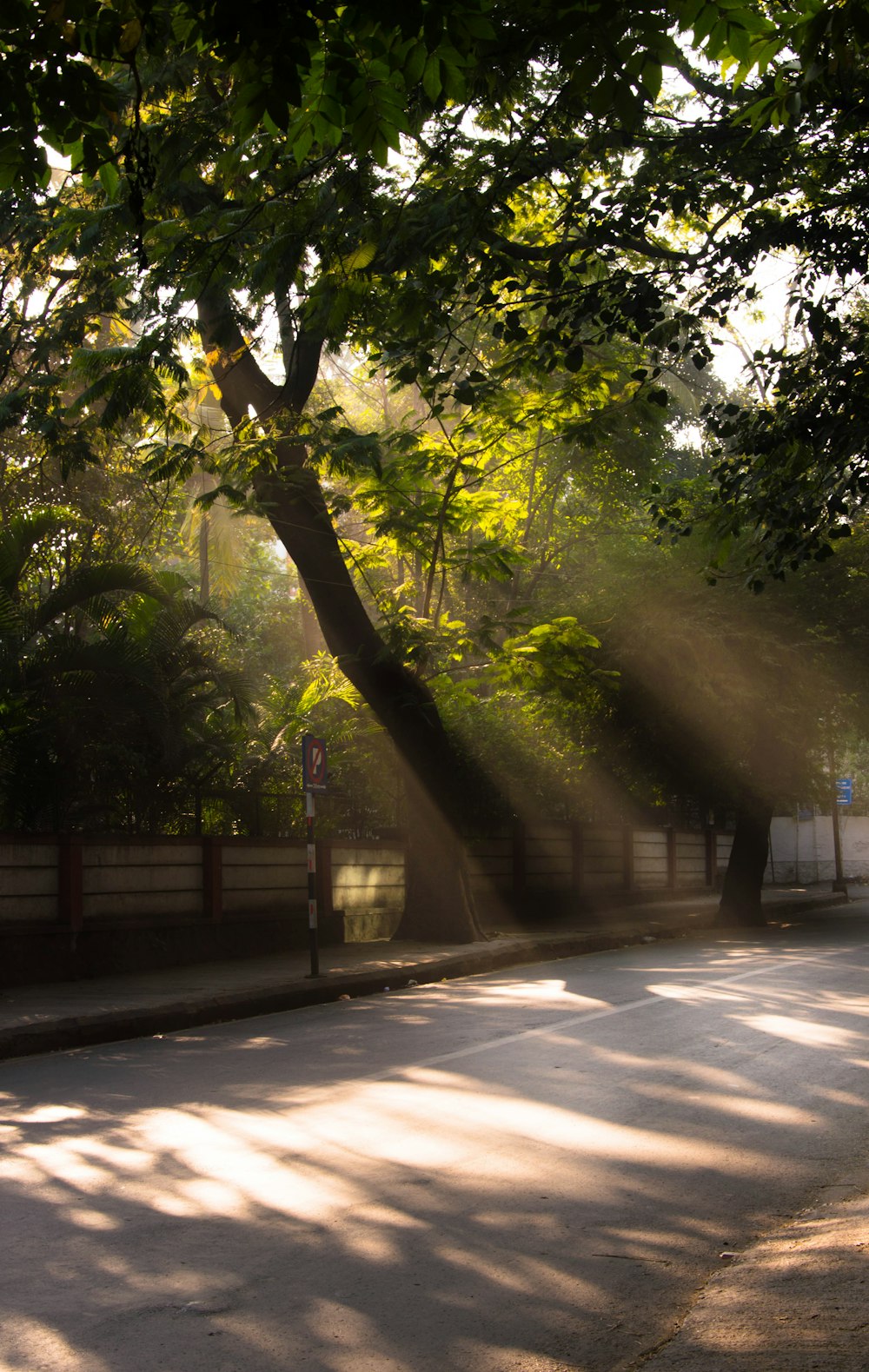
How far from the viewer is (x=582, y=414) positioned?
13.9 metres

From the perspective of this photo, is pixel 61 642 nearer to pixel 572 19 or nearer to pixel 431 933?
pixel 431 933

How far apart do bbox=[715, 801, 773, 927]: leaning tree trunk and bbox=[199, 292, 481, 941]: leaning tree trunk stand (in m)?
7.74

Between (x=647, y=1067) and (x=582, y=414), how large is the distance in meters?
7.46

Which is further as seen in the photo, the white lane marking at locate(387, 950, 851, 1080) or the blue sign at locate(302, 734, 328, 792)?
the blue sign at locate(302, 734, 328, 792)

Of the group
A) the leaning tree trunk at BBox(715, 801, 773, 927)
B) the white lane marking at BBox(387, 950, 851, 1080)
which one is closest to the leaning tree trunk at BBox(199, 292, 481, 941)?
the white lane marking at BBox(387, 950, 851, 1080)

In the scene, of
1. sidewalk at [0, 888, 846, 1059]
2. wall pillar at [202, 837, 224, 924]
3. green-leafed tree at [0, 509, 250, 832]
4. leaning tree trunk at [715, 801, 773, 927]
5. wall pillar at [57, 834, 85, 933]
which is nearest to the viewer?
sidewalk at [0, 888, 846, 1059]

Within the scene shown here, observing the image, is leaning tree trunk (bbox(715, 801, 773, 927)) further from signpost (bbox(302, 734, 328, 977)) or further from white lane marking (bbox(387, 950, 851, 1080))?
signpost (bbox(302, 734, 328, 977))

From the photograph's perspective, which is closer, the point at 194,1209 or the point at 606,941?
the point at 194,1209

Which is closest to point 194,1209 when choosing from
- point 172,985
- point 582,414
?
point 172,985

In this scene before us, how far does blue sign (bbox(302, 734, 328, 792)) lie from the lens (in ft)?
44.4

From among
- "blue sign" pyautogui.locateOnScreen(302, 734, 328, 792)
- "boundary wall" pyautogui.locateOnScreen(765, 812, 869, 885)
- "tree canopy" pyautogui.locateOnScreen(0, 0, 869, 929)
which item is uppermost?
"tree canopy" pyautogui.locateOnScreen(0, 0, 869, 929)

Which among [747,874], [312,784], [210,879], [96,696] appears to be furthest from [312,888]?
[747,874]

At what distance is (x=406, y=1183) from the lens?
5.70m

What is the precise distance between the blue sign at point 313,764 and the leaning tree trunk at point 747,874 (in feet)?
41.7
